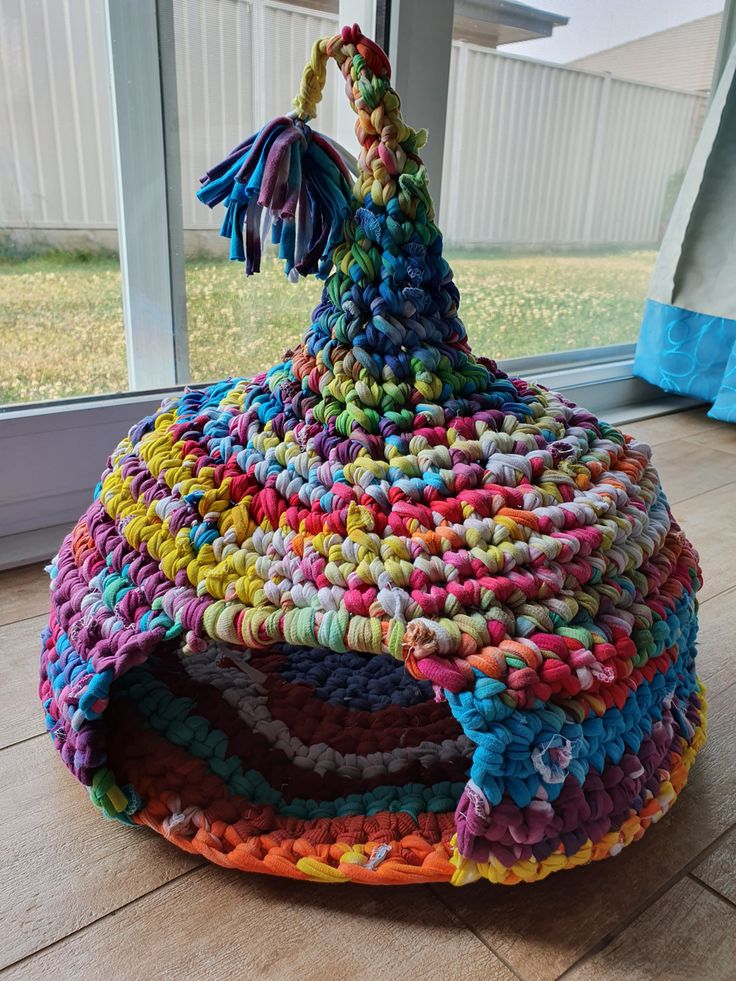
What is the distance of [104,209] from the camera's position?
101 cm

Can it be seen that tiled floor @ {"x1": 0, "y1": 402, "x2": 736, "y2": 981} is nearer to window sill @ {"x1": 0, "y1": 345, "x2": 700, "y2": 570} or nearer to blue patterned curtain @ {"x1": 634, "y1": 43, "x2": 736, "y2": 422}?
window sill @ {"x1": 0, "y1": 345, "x2": 700, "y2": 570}

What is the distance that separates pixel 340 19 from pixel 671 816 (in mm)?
1058

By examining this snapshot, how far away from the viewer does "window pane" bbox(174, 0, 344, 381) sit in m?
1.03

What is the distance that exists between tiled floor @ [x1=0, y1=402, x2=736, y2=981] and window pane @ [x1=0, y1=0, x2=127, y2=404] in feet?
1.92

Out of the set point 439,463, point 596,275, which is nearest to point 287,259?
point 439,463

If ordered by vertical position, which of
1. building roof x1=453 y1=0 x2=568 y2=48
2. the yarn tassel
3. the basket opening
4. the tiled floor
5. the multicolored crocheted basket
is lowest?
the tiled floor

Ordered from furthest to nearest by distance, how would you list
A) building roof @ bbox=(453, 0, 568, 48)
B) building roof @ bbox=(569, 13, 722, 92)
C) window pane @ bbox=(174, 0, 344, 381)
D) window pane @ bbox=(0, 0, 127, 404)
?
building roof @ bbox=(569, 13, 722, 92) → building roof @ bbox=(453, 0, 568, 48) → window pane @ bbox=(174, 0, 344, 381) → window pane @ bbox=(0, 0, 127, 404)

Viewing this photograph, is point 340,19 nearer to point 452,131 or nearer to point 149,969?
point 452,131

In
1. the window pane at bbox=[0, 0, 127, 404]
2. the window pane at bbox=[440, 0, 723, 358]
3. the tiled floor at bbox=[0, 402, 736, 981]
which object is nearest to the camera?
the tiled floor at bbox=[0, 402, 736, 981]

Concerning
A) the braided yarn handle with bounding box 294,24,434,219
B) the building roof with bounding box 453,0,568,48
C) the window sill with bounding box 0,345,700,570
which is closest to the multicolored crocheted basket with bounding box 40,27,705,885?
the braided yarn handle with bounding box 294,24,434,219

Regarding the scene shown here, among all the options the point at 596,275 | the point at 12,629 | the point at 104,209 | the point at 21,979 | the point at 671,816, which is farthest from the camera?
the point at 596,275

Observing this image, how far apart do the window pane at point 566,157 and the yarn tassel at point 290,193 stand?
795 mm

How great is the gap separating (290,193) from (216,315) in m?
0.65

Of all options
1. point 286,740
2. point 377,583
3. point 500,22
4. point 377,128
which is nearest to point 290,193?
point 377,128
